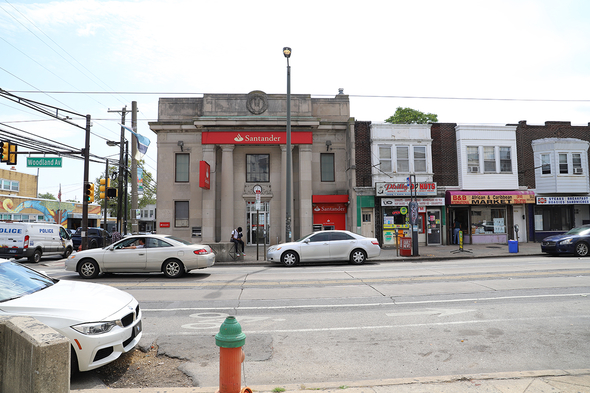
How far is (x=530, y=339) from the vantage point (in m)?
5.91

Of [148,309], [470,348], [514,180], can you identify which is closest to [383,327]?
[470,348]

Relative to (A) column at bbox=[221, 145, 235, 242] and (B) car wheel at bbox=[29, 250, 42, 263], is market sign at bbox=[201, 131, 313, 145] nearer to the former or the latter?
(A) column at bbox=[221, 145, 235, 242]

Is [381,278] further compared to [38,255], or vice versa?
[38,255]

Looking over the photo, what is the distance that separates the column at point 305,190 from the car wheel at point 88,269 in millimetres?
13361

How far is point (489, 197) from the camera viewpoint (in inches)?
947

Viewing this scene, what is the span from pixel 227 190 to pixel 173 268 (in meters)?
12.0

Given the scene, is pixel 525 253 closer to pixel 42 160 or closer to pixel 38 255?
pixel 38 255

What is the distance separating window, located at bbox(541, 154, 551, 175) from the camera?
82.7 ft

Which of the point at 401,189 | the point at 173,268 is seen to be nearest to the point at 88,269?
the point at 173,268

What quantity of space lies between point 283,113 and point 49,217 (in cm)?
4120

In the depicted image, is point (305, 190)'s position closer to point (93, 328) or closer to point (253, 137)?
point (253, 137)

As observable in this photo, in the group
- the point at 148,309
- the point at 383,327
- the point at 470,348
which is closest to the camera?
the point at 470,348

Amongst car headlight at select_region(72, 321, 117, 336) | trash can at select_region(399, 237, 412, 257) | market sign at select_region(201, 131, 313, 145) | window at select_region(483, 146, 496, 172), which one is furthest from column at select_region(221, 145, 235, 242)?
car headlight at select_region(72, 321, 117, 336)

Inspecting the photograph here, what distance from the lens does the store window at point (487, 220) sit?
24859 mm
